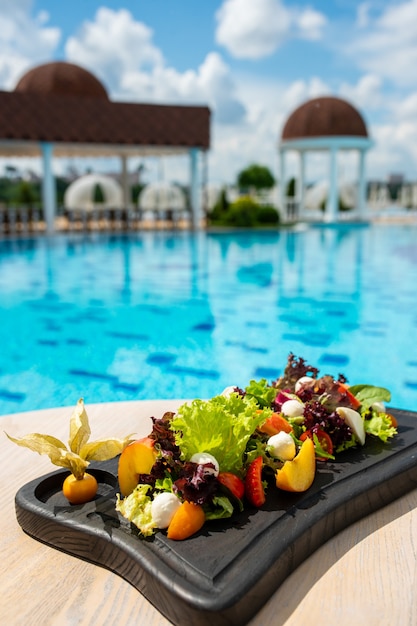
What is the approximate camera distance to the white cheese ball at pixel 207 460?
6.26 feet

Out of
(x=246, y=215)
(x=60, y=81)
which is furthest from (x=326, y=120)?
(x=60, y=81)

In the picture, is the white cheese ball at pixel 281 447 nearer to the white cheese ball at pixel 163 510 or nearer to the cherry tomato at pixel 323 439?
the cherry tomato at pixel 323 439

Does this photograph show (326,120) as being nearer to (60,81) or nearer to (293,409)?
(60,81)

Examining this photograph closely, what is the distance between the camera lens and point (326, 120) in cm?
2688

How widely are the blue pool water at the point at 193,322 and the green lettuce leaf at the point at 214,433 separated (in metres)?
3.50

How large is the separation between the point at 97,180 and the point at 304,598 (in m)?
33.6

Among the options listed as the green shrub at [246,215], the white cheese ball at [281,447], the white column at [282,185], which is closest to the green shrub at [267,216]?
the green shrub at [246,215]

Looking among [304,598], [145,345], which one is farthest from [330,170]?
[304,598]

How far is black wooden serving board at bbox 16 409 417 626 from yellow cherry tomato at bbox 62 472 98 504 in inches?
1.4

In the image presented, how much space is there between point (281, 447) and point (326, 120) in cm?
2671

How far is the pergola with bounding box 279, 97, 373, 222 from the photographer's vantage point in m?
26.9

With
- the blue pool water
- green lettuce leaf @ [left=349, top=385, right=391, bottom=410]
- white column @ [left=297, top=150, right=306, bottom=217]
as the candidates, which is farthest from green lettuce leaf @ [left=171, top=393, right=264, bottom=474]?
white column @ [left=297, top=150, right=306, bottom=217]

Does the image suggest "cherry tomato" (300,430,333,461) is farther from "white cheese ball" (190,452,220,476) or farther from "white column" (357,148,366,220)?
"white column" (357,148,366,220)

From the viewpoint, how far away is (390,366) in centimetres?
626
